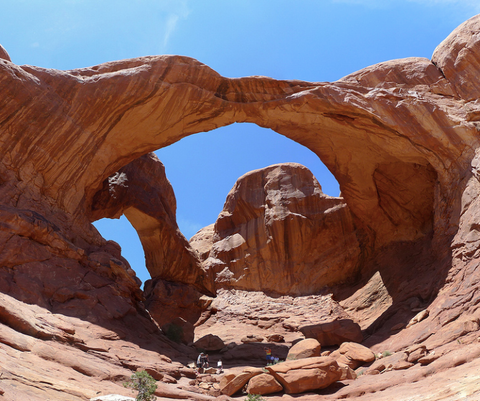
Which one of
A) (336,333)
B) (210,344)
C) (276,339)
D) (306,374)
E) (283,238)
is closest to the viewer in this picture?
(306,374)

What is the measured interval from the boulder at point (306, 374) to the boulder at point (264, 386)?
0.63 ft

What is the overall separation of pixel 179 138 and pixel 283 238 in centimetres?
1280

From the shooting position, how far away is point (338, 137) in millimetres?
21031

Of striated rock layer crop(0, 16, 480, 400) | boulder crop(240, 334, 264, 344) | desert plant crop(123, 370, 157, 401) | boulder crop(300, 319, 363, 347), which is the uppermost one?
striated rock layer crop(0, 16, 480, 400)

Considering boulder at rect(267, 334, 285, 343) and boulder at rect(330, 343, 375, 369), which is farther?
boulder at rect(267, 334, 285, 343)

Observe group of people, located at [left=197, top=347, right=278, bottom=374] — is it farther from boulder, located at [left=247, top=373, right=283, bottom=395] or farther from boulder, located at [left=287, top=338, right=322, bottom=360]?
boulder, located at [left=247, top=373, right=283, bottom=395]

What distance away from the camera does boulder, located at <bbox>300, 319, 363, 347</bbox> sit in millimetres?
17181

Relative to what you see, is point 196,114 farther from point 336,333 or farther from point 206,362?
point 336,333

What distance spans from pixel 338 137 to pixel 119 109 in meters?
10.7

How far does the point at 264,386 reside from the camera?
36.2 ft

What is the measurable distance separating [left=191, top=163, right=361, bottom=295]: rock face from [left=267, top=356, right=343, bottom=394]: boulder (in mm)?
16503

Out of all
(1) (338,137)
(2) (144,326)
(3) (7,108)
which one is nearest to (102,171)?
(3) (7,108)

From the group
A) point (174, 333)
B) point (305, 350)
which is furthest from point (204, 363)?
point (174, 333)

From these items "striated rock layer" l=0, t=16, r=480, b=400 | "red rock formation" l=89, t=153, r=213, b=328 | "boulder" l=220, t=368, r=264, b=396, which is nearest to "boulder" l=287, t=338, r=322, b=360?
"striated rock layer" l=0, t=16, r=480, b=400
